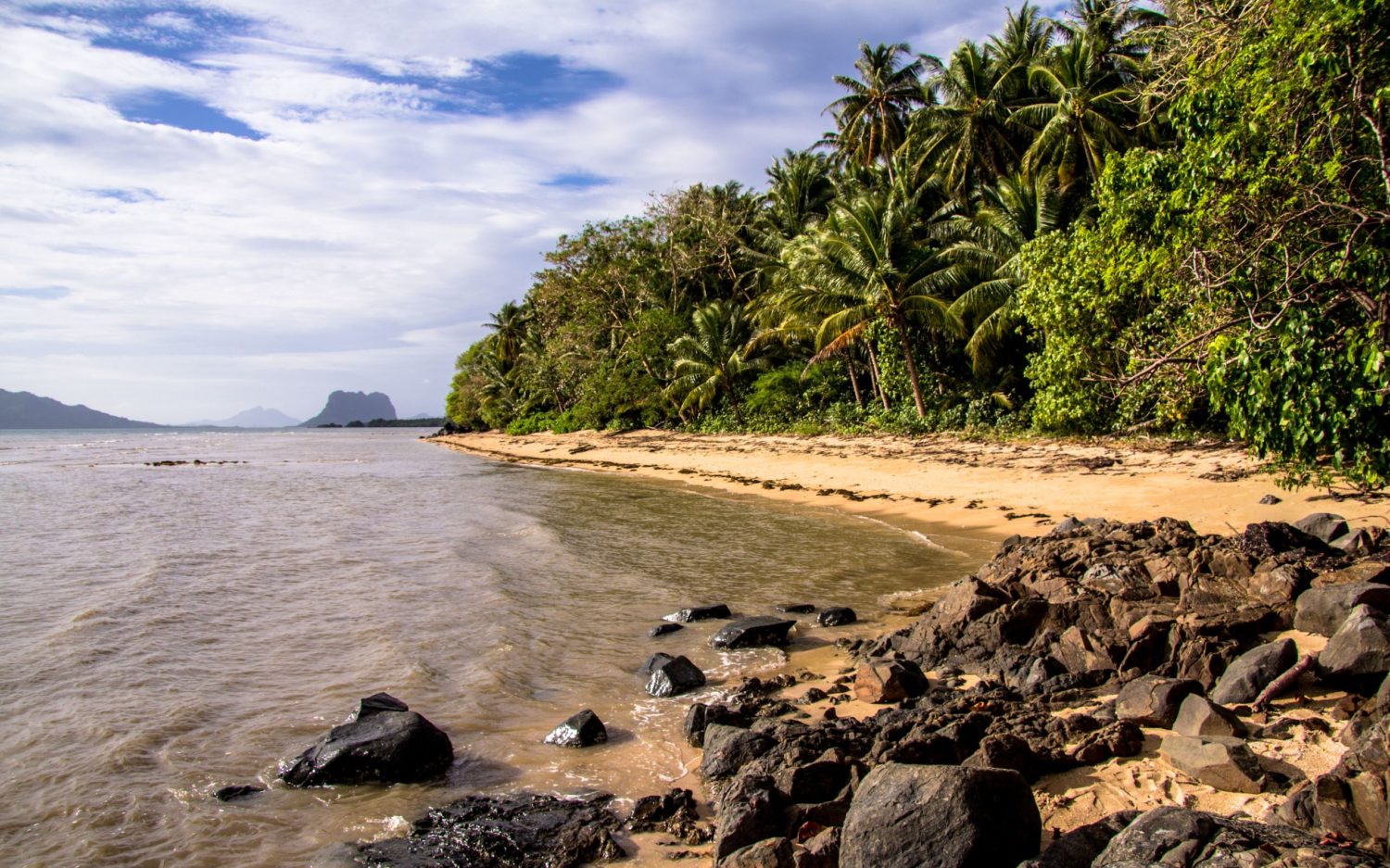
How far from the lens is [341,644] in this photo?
8883mm

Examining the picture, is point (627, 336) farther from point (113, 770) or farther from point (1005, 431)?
point (113, 770)

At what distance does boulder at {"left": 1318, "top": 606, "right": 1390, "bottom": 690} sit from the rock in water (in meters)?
5.91

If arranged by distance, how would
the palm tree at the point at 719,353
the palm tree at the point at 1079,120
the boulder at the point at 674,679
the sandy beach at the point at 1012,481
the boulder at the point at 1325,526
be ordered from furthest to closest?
the palm tree at the point at 719,353 < the palm tree at the point at 1079,120 < the sandy beach at the point at 1012,481 < the boulder at the point at 1325,526 < the boulder at the point at 674,679

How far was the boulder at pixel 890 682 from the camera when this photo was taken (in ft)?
19.8

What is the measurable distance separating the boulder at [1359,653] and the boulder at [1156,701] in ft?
2.38

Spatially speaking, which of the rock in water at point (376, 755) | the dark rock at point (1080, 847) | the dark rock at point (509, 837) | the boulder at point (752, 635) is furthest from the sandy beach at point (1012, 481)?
the rock in water at point (376, 755)

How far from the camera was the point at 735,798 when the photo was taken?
14.1ft

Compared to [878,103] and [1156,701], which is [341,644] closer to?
[1156,701]

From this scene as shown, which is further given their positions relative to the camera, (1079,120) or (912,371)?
(912,371)

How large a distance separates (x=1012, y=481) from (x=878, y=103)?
25855 mm

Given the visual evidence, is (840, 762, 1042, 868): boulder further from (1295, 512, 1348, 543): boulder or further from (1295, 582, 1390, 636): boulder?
(1295, 512, 1348, 543): boulder

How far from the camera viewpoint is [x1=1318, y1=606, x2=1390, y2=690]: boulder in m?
4.45

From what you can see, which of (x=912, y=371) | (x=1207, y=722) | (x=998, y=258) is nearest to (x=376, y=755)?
(x=1207, y=722)

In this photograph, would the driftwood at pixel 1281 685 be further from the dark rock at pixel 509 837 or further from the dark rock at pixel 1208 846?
the dark rock at pixel 509 837
